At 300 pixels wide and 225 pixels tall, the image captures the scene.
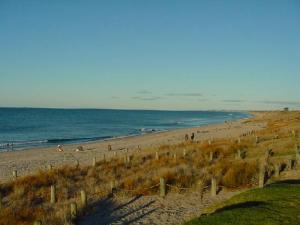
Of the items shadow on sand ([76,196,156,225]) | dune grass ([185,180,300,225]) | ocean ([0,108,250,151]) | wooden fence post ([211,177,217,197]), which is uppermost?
dune grass ([185,180,300,225])

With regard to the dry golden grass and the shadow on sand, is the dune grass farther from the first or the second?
the dry golden grass

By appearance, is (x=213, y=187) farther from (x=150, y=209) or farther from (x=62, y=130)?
(x=62, y=130)

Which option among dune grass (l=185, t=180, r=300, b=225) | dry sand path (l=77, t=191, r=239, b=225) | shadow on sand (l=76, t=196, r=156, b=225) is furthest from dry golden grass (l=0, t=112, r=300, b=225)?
dune grass (l=185, t=180, r=300, b=225)

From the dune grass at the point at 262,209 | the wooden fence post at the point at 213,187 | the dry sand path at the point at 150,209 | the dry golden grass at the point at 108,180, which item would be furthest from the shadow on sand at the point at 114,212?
the dune grass at the point at 262,209

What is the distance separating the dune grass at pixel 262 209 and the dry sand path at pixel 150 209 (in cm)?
170

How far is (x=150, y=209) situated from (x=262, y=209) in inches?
192

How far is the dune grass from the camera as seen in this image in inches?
357

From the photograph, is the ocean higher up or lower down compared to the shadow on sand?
lower down

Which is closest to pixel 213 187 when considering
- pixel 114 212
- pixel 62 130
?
pixel 114 212

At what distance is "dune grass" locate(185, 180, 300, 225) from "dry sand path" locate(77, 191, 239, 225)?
5.57ft

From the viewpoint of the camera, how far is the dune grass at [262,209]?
9079mm

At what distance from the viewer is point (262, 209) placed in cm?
991

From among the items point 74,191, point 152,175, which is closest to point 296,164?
point 152,175

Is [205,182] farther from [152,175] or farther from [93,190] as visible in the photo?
[93,190]
